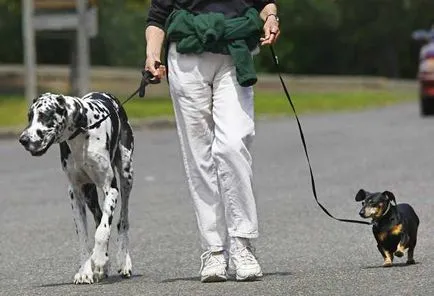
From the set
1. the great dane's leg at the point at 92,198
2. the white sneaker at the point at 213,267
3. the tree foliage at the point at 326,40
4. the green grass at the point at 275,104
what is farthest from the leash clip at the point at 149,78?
the tree foliage at the point at 326,40

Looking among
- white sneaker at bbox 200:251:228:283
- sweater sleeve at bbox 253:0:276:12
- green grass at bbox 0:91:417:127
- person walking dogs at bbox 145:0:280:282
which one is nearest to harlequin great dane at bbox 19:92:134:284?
person walking dogs at bbox 145:0:280:282

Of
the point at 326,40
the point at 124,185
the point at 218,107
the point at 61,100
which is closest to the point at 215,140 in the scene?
the point at 218,107

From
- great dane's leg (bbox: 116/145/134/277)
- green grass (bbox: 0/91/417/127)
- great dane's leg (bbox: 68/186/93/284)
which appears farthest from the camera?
green grass (bbox: 0/91/417/127)

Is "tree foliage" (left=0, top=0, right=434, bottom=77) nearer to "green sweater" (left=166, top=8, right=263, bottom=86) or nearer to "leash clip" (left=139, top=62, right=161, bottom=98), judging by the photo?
"leash clip" (left=139, top=62, right=161, bottom=98)

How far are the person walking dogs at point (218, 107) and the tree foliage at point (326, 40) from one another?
37276mm

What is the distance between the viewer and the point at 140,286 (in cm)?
766

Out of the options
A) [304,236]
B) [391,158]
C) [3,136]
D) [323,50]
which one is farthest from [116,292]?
[323,50]

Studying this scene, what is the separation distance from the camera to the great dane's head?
7.59m

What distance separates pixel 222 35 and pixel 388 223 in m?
1.38

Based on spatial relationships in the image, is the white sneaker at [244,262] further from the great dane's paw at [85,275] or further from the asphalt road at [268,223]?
the great dane's paw at [85,275]

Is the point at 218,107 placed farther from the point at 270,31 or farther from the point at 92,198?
the point at 92,198

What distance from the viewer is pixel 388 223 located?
26.0 feet

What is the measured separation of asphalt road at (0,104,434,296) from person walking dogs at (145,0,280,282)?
26cm

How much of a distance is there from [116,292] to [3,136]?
54.6 feet
